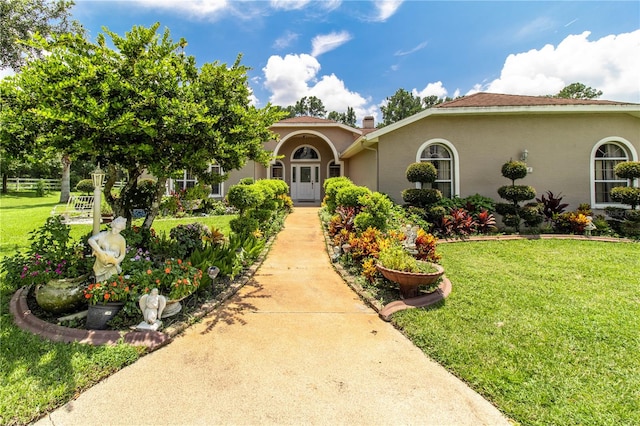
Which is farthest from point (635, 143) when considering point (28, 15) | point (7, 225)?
point (7, 225)

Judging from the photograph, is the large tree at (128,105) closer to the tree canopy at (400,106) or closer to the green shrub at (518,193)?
the green shrub at (518,193)

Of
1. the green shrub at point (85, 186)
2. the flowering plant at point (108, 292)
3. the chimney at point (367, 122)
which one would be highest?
the chimney at point (367, 122)

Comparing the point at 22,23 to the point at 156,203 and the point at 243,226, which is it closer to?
the point at 156,203

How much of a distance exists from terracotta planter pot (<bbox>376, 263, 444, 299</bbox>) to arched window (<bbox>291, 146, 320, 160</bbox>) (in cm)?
1472

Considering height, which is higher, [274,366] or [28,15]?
[28,15]

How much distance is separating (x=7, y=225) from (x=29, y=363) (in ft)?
35.4

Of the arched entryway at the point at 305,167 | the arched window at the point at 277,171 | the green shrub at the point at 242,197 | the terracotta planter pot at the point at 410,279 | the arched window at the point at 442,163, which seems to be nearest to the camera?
the terracotta planter pot at the point at 410,279

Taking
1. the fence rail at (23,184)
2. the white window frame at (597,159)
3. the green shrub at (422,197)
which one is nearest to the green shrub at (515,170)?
the green shrub at (422,197)

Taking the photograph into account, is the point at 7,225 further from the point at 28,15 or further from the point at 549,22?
the point at 549,22

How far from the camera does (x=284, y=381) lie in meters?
2.94

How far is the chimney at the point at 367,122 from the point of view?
59.5 ft

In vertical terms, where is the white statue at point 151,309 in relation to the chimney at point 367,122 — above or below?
below

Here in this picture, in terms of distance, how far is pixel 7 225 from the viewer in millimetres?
10266

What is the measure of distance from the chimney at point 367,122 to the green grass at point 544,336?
1345cm
